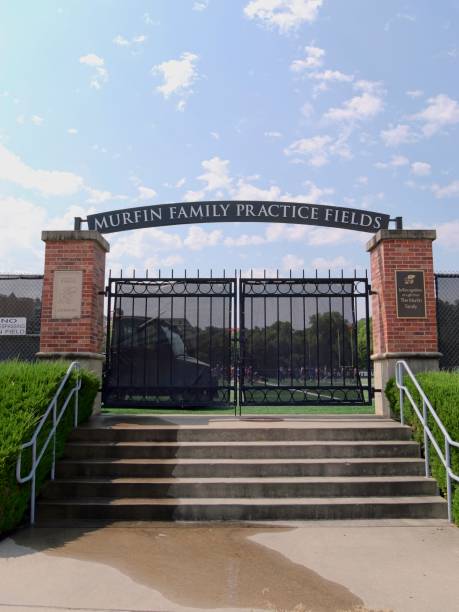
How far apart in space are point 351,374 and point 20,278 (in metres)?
6.25

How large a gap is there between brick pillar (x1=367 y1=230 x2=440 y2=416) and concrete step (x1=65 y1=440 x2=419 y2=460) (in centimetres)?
135

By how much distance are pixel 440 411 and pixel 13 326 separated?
284 inches

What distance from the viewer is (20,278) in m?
8.61

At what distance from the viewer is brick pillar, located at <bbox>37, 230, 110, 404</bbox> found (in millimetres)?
7203

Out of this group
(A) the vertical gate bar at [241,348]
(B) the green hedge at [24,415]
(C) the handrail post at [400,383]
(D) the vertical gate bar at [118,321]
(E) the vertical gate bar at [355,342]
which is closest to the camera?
(B) the green hedge at [24,415]

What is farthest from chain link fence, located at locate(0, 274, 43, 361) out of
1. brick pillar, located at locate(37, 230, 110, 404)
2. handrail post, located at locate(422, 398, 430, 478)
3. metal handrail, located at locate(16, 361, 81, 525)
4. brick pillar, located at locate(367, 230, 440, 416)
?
handrail post, located at locate(422, 398, 430, 478)

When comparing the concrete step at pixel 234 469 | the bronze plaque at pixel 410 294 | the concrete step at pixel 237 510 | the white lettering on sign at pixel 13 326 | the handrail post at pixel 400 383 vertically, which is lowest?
the concrete step at pixel 237 510

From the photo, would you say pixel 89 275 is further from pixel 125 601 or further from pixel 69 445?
pixel 125 601

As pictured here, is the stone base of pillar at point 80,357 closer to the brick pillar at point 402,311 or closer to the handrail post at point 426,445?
the brick pillar at point 402,311

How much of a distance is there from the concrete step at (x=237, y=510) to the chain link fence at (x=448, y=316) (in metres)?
3.65

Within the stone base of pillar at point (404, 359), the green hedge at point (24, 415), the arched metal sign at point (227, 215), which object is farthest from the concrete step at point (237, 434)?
the arched metal sign at point (227, 215)

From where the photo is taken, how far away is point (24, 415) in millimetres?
4867

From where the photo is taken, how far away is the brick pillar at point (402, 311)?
7.06m

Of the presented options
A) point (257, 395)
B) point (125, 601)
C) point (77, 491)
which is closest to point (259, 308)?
point (257, 395)
